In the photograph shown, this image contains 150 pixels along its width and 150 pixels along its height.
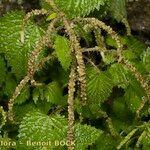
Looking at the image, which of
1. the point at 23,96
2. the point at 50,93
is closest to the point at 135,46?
the point at 50,93

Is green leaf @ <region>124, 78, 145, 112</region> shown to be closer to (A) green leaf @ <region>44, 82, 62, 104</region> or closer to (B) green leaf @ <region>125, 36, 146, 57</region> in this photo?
(B) green leaf @ <region>125, 36, 146, 57</region>

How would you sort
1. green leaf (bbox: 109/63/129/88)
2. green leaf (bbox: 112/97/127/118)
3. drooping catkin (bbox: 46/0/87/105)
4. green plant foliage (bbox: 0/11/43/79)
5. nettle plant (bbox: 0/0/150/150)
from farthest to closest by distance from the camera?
green leaf (bbox: 112/97/127/118)
green leaf (bbox: 109/63/129/88)
green plant foliage (bbox: 0/11/43/79)
nettle plant (bbox: 0/0/150/150)
drooping catkin (bbox: 46/0/87/105)

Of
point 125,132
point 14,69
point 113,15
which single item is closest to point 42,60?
point 14,69

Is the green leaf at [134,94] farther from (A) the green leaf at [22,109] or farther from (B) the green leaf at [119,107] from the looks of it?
(A) the green leaf at [22,109]

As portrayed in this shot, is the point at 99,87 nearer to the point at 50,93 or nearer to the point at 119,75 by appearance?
the point at 119,75

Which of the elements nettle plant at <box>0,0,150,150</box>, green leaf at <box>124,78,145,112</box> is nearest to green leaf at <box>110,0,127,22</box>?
nettle plant at <box>0,0,150,150</box>

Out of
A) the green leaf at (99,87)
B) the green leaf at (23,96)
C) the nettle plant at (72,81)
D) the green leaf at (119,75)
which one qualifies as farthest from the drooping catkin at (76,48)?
the green leaf at (23,96)

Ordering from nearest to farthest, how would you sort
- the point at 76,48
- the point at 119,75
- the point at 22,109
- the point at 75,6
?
the point at 76,48 → the point at 75,6 → the point at 119,75 → the point at 22,109
